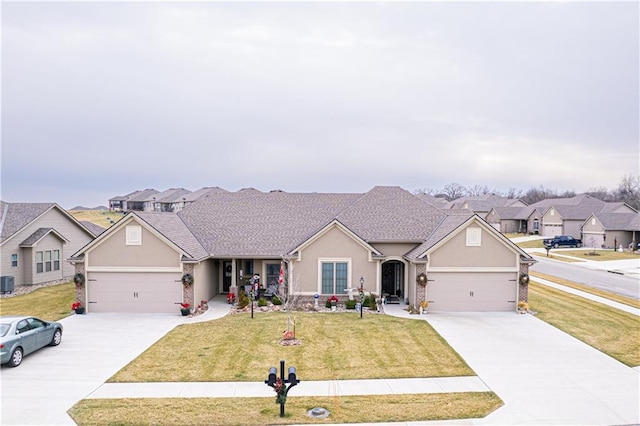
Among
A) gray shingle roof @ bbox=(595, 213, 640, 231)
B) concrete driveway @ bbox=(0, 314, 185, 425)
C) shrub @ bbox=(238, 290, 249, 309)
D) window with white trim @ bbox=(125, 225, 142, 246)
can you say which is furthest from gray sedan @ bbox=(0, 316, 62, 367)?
gray shingle roof @ bbox=(595, 213, 640, 231)

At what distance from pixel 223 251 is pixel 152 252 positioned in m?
4.09

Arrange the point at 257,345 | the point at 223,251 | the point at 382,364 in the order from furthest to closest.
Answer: the point at 223,251 < the point at 257,345 < the point at 382,364

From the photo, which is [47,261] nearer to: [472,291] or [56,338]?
[56,338]

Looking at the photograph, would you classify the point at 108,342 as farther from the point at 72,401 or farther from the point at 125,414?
the point at 125,414

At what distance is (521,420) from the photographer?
34.6 ft

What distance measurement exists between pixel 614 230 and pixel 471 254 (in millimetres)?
40929

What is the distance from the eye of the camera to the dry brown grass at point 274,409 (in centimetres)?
1039

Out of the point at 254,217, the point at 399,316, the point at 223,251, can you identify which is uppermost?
the point at 254,217

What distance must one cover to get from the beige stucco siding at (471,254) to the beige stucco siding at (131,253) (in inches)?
531

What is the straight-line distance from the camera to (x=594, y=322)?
19609mm

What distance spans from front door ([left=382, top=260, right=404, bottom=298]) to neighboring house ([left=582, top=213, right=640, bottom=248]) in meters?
38.8

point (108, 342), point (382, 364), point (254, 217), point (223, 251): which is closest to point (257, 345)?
point (382, 364)

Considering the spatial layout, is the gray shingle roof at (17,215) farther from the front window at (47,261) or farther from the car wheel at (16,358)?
the car wheel at (16,358)

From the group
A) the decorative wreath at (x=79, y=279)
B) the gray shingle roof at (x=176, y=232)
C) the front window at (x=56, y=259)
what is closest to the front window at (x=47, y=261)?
the front window at (x=56, y=259)
